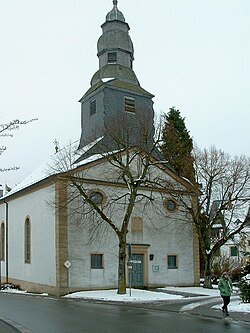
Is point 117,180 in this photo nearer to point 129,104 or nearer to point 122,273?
point 122,273

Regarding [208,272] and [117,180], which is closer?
[117,180]

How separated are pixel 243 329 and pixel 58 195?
18.3 metres

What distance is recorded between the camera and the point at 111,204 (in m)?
31.9

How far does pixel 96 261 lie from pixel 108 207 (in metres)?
3.54

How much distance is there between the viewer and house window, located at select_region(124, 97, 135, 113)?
122 feet

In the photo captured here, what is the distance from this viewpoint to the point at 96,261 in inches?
1215

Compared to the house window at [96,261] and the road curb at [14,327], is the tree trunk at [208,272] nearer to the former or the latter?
the house window at [96,261]

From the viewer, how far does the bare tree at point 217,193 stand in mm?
33219

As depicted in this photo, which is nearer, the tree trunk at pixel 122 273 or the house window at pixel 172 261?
the tree trunk at pixel 122 273

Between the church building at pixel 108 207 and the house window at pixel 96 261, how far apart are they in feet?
0.21

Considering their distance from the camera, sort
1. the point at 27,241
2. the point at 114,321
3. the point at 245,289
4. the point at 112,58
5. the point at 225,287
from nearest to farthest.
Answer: the point at 114,321 < the point at 225,287 < the point at 245,289 < the point at 27,241 < the point at 112,58

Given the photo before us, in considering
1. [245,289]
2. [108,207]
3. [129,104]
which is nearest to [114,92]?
[129,104]

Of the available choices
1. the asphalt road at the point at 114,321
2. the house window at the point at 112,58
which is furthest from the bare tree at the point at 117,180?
the asphalt road at the point at 114,321

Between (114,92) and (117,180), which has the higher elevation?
(114,92)
